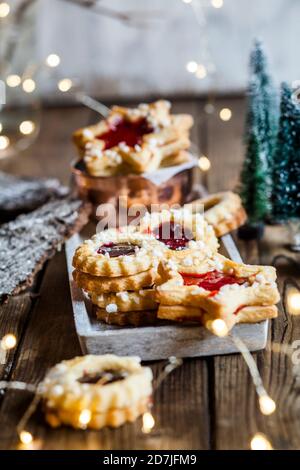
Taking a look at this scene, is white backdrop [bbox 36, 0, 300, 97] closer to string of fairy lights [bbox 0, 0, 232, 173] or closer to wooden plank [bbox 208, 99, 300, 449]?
string of fairy lights [bbox 0, 0, 232, 173]

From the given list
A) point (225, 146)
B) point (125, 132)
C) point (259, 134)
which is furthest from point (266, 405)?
point (225, 146)

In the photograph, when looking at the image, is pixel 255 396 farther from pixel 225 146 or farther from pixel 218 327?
pixel 225 146

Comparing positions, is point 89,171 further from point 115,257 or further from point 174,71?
point 174,71

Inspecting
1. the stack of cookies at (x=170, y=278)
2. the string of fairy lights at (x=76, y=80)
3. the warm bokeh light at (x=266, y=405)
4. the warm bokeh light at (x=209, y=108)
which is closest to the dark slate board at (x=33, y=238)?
the stack of cookies at (x=170, y=278)

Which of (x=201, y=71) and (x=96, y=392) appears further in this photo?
(x=201, y=71)

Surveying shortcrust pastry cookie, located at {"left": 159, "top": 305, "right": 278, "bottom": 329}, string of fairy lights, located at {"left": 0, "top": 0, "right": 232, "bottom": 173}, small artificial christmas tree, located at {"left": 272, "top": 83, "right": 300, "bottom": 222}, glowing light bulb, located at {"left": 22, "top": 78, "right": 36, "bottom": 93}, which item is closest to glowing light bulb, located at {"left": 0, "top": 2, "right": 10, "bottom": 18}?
string of fairy lights, located at {"left": 0, "top": 0, "right": 232, "bottom": 173}

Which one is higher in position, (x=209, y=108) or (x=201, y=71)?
(x=201, y=71)

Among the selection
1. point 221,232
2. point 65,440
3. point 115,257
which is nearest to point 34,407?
point 65,440
